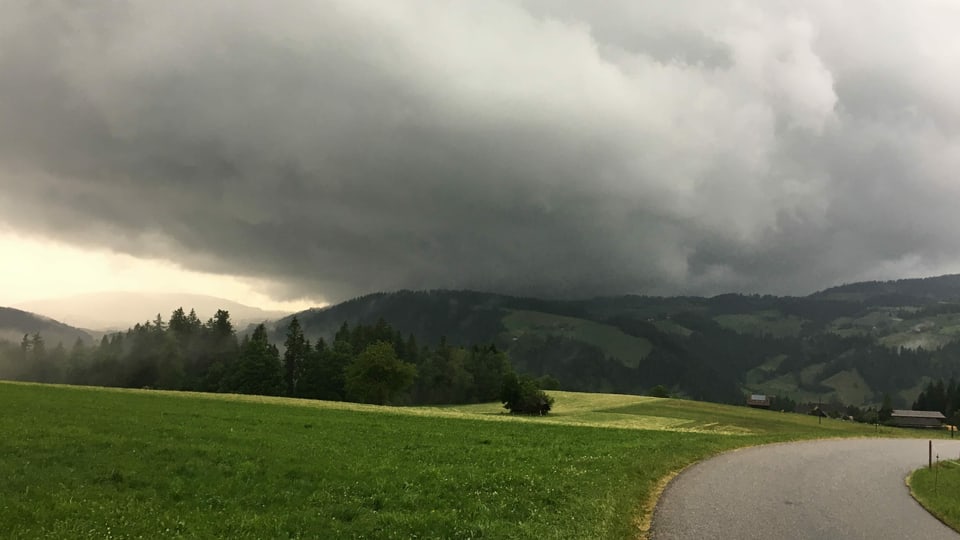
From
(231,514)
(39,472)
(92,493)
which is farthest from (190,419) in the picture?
(231,514)

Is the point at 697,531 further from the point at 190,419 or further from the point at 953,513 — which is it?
the point at 190,419

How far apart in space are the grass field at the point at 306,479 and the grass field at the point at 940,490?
31.7 feet

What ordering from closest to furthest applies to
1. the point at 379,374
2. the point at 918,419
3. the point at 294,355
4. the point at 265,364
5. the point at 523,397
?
the point at 523,397 < the point at 379,374 < the point at 265,364 < the point at 294,355 < the point at 918,419

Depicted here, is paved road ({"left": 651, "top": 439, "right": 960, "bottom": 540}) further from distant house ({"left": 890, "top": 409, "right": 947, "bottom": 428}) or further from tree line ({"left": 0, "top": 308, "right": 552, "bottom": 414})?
distant house ({"left": 890, "top": 409, "right": 947, "bottom": 428})

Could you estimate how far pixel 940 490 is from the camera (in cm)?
2591

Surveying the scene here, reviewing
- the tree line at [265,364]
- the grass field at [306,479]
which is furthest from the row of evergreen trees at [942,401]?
the grass field at [306,479]

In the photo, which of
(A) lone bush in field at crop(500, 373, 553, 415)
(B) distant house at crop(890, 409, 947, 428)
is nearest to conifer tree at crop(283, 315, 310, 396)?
(A) lone bush in field at crop(500, 373, 553, 415)

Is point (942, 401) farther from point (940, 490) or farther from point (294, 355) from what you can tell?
point (940, 490)

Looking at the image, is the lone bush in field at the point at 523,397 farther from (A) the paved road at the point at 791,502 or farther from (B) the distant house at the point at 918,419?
(B) the distant house at the point at 918,419

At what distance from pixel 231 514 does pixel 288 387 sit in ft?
435

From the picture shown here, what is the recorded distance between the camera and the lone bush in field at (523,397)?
327 ft

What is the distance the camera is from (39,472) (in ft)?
67.6

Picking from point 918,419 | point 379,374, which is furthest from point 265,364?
point 918,419

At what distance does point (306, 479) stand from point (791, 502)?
58.2 feet
